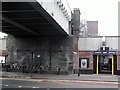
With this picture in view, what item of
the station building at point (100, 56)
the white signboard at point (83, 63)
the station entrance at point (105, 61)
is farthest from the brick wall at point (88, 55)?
the white signboard at point (83, 63)

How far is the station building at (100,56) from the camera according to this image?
43562mm

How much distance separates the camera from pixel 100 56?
44031mm

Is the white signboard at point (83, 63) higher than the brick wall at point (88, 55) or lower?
lower

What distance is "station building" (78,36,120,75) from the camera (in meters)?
43.6

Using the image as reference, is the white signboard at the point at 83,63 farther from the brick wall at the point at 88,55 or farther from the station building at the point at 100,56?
the brick wall at the point at 88,55

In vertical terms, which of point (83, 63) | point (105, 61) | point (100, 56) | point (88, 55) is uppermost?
point (88, 55)

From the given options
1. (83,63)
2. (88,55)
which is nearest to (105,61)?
(88,55)

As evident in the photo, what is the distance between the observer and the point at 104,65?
44000mm

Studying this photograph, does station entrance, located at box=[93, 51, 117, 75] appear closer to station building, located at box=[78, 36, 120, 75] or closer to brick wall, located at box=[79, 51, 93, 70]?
station building, located at box=[78, 36, 120, 75]

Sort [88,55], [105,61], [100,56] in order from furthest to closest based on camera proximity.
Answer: [88,55] → [100,56] → [105,61]

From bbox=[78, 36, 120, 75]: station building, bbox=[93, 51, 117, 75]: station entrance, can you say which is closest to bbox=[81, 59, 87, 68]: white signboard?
bbox=[78, 36, 120, 75]: station building

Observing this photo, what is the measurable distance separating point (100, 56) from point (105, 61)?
952 millimetres

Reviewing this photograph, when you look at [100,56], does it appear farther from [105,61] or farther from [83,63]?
[83,63]

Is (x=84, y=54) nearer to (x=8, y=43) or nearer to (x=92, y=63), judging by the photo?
(x=92, y=63)
